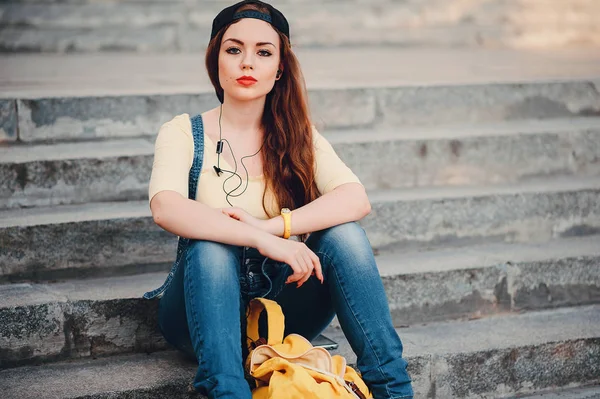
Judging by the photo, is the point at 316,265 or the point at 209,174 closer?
the point at 316,265

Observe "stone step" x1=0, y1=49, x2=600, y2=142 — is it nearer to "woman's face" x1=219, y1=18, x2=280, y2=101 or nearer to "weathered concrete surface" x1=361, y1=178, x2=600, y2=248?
"weathered concrete surface" x1=361, y1=178, x2=600, y2=248

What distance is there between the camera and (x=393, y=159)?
156 inches

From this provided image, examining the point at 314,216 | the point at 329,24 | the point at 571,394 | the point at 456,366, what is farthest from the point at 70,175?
the point at 329,24

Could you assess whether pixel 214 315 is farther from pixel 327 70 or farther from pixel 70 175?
pixel 327 70

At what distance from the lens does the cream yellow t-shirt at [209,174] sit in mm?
2742

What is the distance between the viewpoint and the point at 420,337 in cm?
329

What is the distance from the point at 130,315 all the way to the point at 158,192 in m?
0.62

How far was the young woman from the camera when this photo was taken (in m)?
2.51

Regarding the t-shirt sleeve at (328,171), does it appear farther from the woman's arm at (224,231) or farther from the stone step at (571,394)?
the stone step at (571,394)

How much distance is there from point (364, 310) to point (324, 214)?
0.35 metres

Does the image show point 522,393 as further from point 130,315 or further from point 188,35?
point 188,35

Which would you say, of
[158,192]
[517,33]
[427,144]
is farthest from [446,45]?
[158,192]

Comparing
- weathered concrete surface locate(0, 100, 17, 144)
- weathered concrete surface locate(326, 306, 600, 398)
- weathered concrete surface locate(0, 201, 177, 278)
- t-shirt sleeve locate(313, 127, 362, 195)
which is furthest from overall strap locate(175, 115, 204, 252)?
weathered concrete surface locate(0, 100, 17, 144)

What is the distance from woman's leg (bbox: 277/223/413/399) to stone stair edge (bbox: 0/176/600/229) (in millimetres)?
1031
